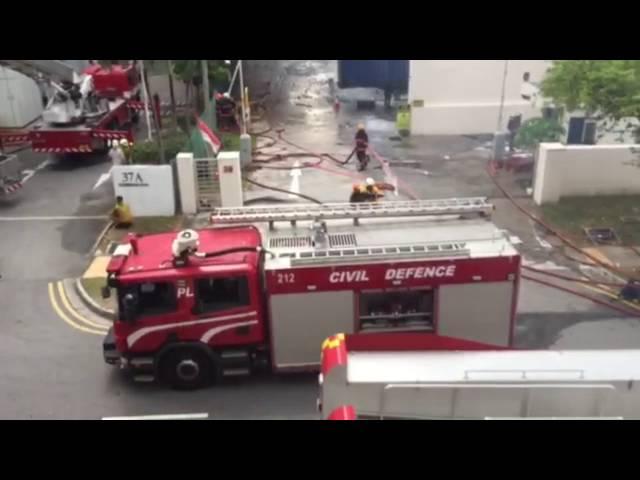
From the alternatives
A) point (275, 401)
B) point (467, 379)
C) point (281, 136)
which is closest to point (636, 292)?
point (467, 379)

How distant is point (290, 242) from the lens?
10320 mm

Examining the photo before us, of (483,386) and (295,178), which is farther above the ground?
(483,386)

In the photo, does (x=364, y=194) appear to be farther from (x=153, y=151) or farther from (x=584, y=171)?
(x=153, y=151)

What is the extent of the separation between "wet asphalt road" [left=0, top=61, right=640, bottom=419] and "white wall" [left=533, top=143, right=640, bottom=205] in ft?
5.77

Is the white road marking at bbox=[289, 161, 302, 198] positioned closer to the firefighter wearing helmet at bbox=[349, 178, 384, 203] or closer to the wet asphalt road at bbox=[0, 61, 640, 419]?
the wet asphalt road at bbox=[0, 61, 640, 419]

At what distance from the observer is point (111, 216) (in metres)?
16.5

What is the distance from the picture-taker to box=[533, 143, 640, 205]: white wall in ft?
54.3

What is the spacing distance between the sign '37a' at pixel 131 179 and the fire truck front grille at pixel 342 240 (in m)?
7.69

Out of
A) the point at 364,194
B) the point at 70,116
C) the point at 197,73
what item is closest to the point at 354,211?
the point at 364,194

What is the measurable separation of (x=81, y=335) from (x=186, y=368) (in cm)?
288

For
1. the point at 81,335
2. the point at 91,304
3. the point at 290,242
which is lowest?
the point at 81,335

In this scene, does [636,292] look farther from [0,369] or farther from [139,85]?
[139,85]

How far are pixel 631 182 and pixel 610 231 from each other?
2.59 meters

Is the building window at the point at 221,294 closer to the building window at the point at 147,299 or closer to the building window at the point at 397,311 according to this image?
the building window at the point at 147,299
